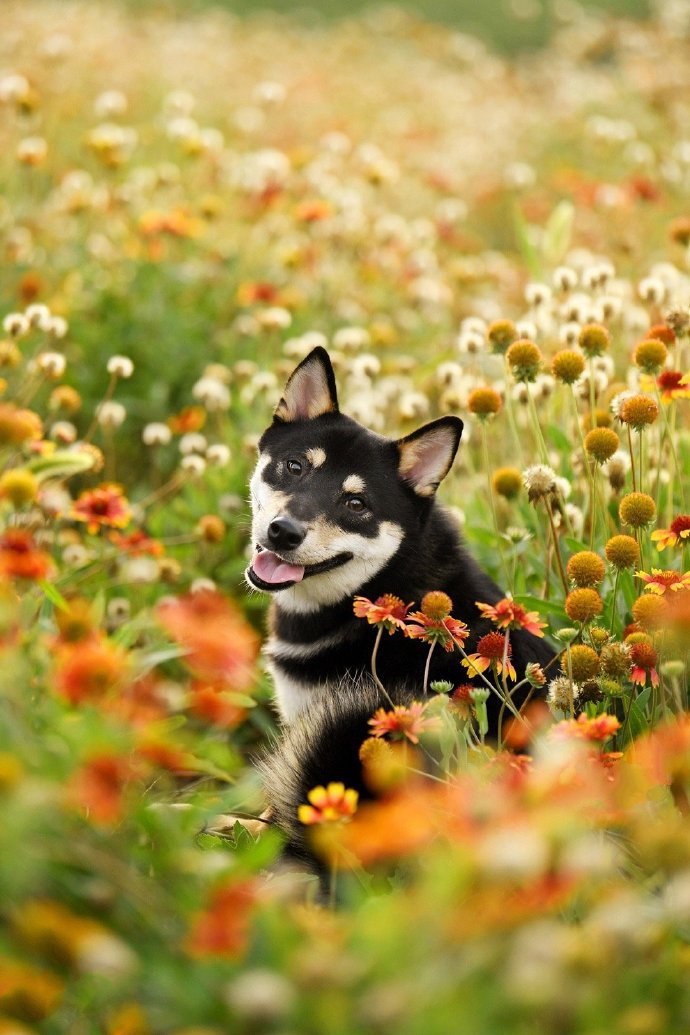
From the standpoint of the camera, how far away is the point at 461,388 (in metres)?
4.07

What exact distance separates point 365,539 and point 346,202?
3192 millimetres

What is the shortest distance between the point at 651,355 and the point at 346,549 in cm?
99

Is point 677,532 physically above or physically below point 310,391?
above

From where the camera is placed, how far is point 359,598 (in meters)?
Result: 2.48

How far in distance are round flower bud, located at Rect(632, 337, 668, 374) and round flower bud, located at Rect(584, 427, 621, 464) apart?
0.24 metres

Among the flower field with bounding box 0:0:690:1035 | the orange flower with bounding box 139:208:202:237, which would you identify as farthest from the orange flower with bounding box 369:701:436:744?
the orange flower with bounding box 139:208:202:237

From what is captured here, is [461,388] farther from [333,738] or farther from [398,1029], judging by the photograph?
[398,1029]

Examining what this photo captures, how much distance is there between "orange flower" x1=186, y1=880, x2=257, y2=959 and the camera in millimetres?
1301

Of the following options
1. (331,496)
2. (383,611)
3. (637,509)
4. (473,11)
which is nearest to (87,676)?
(383,611)

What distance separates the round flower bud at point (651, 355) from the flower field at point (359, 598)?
0.04 feet

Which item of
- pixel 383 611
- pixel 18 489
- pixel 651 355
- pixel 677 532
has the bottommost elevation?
pixel 383 611

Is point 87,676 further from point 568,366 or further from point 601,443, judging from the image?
point 568,366

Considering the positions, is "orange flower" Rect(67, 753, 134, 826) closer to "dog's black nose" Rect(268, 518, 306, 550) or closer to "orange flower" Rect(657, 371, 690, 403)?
"dog's black nose" Rect(268, 518, 306, 550)

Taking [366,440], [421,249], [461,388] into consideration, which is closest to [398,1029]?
[366,440]
